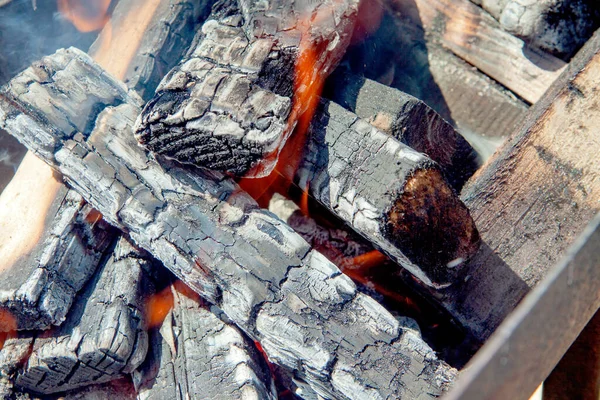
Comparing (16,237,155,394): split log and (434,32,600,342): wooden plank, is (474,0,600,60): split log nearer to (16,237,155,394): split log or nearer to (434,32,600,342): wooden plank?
(434,32,600,342): wooden plank

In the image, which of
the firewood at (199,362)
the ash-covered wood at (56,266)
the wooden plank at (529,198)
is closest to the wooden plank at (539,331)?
the wooden plank at (529,198)

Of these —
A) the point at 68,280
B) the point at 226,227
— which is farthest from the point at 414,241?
the point at 68,280

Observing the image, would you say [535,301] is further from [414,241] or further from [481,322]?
[481,322]

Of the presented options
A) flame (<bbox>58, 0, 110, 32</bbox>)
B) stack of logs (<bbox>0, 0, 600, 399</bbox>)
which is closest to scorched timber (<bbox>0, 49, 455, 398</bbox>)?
stack of logs (<bbox>0, 0, 600, 399</bbox>)

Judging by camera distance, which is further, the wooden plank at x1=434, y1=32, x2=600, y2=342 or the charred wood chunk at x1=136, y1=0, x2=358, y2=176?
the wooden plank at x1=434, y1=32, x2=600, y2=342

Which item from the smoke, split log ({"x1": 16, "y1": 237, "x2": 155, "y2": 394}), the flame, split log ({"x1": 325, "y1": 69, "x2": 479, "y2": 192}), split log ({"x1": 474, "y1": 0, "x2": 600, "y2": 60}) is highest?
split log ({"x1": 474, "y1": 0, "x2": 600, "y2": 60})

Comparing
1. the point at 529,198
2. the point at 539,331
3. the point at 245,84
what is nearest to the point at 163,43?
the point at 245,84
